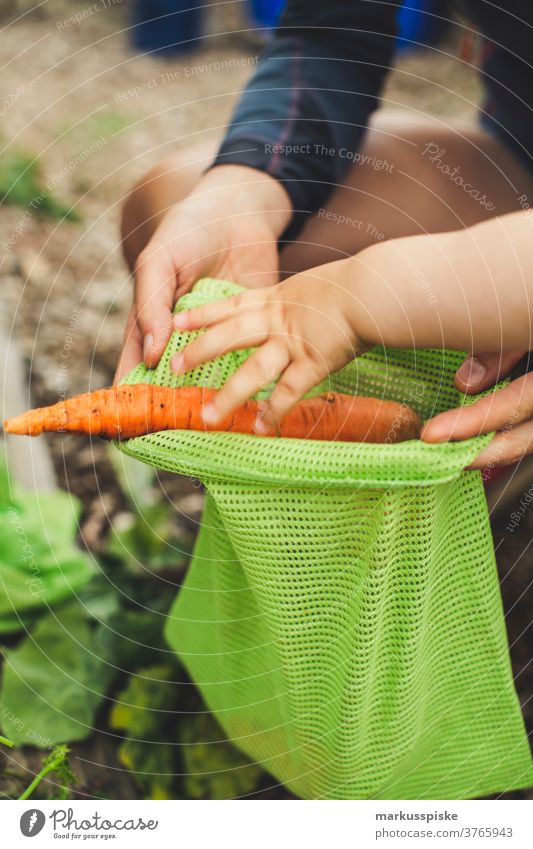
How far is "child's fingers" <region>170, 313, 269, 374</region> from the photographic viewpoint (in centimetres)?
64

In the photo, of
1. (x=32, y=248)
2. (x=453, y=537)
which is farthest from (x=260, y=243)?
(x=32, y=248)

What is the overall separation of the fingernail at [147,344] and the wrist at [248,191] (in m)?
0.23

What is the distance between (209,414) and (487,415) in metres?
0.25

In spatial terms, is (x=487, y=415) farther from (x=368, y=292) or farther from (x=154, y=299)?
(x=154, y=299)

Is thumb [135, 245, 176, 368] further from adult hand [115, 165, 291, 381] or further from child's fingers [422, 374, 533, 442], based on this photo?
child's fingers [422, 374, 533, 442]

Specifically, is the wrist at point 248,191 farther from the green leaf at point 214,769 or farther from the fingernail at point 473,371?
the green leaf at point 214,769

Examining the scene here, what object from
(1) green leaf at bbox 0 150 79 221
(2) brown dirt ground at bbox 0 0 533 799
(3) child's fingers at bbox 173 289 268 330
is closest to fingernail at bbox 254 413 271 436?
(3) child's fingers at bbox 173 289 268 330

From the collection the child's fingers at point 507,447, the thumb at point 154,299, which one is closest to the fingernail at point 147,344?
the thumb at point 154,299

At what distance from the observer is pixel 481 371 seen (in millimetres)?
652

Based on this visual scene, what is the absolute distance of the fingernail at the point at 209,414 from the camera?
64 cm

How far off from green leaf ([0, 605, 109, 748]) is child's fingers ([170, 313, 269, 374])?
50cm

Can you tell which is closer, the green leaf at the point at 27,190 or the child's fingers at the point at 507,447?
the child's fingers at the point at 507,447

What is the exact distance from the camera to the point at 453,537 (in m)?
0.69
